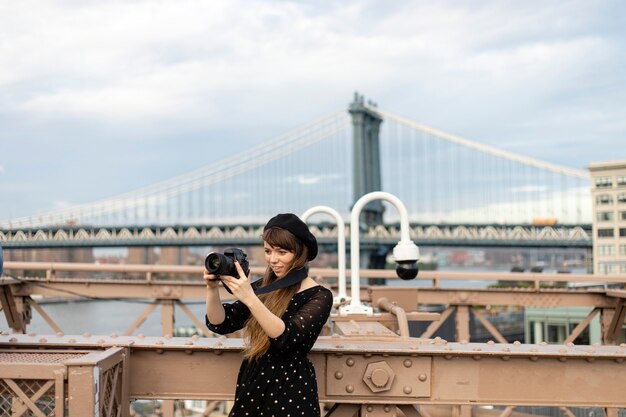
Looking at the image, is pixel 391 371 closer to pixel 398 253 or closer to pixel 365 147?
pixel 398 253

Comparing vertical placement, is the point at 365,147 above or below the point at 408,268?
above

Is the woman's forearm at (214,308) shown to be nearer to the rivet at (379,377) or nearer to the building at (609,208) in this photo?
the rivet at (379,377)

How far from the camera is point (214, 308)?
2885 millimetres

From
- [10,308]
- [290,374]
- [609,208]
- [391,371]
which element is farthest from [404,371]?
[609,208]

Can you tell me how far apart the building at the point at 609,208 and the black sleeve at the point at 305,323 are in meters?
62.3

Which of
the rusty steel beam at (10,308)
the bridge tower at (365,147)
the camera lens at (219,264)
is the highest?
the bridge tower at (365,147)

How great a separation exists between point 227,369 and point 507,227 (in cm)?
4868

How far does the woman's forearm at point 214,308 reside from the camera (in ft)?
A: 9.36

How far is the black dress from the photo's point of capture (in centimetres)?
272

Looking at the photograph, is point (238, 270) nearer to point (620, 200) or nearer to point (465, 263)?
point (620, 200)

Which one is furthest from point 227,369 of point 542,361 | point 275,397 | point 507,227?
point 507,227

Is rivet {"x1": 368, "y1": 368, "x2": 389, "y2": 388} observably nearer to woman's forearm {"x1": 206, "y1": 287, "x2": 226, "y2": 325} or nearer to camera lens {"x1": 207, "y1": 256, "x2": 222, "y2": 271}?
woman's forearm {"x1": 206, "y1": 287, "x2": 226, "y2": 325}

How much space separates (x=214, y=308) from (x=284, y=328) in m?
0.37

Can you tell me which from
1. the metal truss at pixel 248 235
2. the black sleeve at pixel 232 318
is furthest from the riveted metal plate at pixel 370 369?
the metal truss at pixel 248 235
